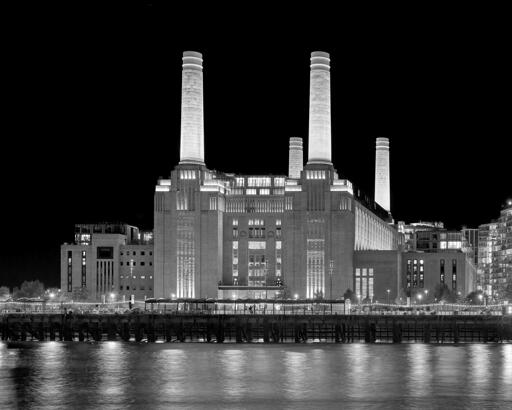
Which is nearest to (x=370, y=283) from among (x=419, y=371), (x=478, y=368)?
(x=478, y=368)

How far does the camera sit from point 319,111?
631ft

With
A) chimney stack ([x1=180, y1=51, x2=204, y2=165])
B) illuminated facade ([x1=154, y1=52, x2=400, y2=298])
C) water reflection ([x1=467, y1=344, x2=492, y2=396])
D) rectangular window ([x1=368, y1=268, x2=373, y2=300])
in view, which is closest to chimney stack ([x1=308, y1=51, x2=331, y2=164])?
illuminated facade ([x1=154, y1=52, x2=400, y2=298])

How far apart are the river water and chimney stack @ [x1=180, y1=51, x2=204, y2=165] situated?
8439 centimetres

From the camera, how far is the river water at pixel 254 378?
71.1 meters

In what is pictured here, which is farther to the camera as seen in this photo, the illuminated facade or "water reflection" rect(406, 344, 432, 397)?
the illuminated facade

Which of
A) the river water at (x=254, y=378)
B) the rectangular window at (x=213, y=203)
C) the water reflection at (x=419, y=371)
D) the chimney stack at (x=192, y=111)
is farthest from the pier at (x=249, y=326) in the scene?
the chimney stack at (x=192, y=111)

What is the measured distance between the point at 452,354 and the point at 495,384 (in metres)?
27.5

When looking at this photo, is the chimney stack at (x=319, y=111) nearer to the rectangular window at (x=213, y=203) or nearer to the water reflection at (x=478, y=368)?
the rectangular window at (x=213, y=203)

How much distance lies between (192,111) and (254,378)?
389 feet

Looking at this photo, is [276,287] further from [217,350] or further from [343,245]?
[217,350]

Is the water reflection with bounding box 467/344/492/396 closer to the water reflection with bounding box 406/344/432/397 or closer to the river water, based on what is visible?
the river water

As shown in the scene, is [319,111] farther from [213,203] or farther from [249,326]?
[249,326]

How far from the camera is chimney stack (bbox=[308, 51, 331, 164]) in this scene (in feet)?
631

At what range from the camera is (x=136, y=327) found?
434 ft
